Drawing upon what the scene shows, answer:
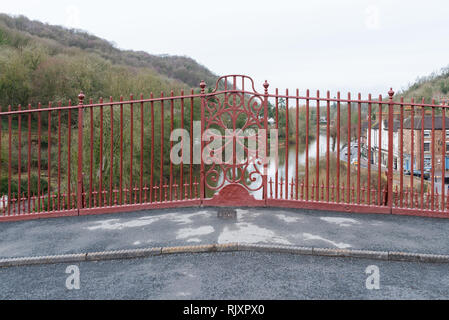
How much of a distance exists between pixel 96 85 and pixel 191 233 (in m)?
21.7

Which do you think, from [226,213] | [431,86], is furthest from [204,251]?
[431,86]

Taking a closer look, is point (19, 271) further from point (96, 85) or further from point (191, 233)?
point (96, 85)

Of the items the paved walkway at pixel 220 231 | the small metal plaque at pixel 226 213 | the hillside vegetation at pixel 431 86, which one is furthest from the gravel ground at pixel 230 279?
the hillside vegetation at pixel 431 86

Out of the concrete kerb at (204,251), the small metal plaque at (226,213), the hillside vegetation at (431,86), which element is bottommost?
the concrete kerb at (204,251)

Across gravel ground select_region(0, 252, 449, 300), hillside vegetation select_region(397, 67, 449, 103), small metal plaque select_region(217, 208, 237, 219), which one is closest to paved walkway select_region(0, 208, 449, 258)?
small metal plaque select_region(217, 208, 237, 219)

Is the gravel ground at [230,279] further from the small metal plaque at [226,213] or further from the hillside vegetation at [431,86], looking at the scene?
the hillside vegetation at [431,86]

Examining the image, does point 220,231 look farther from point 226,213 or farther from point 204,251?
point 226,213

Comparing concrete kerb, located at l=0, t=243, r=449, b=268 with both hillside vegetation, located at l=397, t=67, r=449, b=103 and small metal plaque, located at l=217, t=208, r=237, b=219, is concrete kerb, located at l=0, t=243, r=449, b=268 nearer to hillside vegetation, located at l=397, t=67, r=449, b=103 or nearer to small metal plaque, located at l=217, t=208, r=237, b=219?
small metal plaque, located at l=217, t=208, r=237, b=219

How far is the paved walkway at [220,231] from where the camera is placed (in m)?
3.96

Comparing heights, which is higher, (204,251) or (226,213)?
(226,213)

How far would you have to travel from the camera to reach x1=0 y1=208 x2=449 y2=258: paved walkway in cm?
396

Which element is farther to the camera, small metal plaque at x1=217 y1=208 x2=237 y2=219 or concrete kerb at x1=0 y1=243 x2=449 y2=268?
small metal plaque at x1=217 y1=208 x2=237 y2=219

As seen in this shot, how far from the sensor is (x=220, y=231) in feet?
14.0
